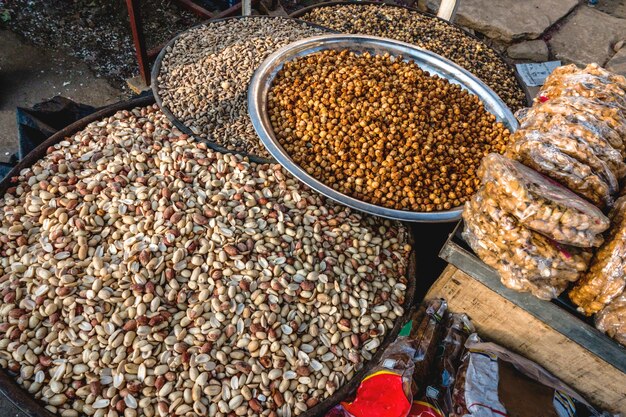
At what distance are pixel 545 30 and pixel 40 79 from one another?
4.77 m

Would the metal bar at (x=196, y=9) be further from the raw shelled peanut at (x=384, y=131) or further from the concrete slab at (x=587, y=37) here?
the concrete slab at (x=587, y=37)

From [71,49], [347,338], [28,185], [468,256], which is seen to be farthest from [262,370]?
[71,49]

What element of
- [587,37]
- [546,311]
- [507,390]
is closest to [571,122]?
[546,311]

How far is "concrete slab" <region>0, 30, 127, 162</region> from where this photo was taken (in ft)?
10.9

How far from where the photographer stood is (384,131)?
78.6 inches

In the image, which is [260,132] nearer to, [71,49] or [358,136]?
[358,136]

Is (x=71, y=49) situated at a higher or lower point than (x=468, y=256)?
lower

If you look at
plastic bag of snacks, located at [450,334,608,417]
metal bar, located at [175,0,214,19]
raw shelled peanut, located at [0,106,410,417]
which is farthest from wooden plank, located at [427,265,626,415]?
metal bar, located at [175,0,214,19]

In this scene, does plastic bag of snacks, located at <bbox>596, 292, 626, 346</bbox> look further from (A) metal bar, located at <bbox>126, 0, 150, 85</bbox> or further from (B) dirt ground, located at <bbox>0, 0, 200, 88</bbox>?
(B) dirt ground, located at <bbox>0, 0, 200, 88</bbox>

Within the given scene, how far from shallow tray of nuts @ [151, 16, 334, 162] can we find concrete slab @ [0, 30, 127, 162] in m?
1.15

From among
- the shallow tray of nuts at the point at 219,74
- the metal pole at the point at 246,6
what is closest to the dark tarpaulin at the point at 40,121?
the shallow tray of nuts at the point at 219,74

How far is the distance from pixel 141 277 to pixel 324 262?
2.24 ft

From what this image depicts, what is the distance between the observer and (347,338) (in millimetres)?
1620

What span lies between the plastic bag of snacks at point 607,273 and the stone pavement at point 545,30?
353cm
